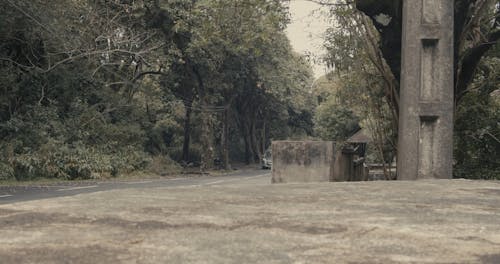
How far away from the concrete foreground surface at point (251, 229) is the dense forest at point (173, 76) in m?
8.89

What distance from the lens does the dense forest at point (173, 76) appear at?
48.1 ft

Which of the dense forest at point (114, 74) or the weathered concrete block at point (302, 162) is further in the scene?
the dense forest at point (114, 74)

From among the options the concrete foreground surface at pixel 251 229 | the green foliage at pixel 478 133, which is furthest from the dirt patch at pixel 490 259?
the green foliage at pixel 478 133

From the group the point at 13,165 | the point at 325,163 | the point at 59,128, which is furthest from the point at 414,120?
the point at 59,128

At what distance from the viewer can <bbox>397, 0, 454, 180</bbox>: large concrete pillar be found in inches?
445

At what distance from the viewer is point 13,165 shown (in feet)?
69.3

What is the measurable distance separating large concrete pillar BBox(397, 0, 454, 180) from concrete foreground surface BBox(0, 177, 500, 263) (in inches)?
225

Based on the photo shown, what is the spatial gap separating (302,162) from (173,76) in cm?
2426

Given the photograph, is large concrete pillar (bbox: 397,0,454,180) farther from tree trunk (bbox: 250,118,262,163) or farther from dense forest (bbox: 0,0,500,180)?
tree trunk (bbox: 250,118,262,163)

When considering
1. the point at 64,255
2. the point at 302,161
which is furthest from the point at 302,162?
the point at 64,255

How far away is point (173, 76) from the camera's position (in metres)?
34.1

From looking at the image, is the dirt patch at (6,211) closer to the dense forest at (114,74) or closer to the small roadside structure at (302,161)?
the small roadside structure at (302,161)

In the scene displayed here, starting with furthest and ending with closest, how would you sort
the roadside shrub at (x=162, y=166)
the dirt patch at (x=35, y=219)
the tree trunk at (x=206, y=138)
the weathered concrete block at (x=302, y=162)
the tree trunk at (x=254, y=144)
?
the tree trunk at (x=254, y=144)
the tree trunk at (x=206, y=138)
the roadside shrub at (x=162, y=166)
the weathered concrete block at (x=302, y=162)
the dirt patch at (x=35, y=219)

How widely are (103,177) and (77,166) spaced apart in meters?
1.25
